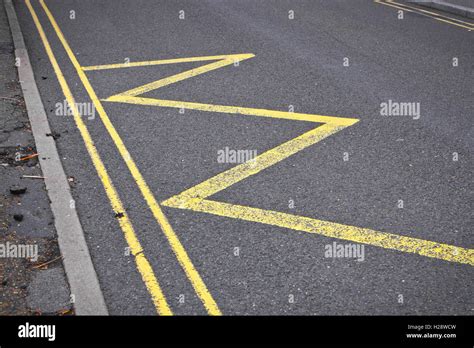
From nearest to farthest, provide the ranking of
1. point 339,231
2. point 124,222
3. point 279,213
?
point 339,231 < point 124,222 < point 279,213

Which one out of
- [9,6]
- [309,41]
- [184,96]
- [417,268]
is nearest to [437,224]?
[417,268]

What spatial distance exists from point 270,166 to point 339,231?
1442 millimetres

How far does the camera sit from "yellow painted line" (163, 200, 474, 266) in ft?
16.1

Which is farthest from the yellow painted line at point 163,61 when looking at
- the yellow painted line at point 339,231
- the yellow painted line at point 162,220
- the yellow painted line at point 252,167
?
the yellow painted line at point 339,231

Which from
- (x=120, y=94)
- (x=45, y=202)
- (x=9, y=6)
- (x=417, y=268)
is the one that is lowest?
(x=417, y=268)

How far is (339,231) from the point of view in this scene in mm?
5188

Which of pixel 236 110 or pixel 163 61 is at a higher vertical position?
pixel 163 61

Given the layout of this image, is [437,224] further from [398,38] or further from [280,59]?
[398,38]

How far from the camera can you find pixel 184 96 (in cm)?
838

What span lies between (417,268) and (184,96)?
4699 millimetres
